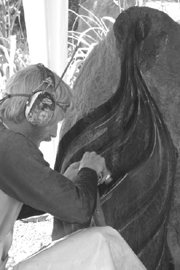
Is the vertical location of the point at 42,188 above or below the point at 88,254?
above

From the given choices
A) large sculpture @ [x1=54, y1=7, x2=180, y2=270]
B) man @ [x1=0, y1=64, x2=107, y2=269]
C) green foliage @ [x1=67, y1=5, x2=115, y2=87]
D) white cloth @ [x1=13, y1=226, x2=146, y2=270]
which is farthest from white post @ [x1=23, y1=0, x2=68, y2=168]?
white cloth @ [x1=13, y1=226, x2=146, y2=270]

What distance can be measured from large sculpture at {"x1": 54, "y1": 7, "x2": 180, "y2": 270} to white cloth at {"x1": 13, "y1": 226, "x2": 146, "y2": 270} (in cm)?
28

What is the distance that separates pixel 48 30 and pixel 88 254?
1.36 m

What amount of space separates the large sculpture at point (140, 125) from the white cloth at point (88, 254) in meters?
0.28

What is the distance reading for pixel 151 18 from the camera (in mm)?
1277

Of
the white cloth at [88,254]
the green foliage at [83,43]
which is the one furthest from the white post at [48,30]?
the white cloth at [88,254]

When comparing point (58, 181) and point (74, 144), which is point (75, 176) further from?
point (74, 144)

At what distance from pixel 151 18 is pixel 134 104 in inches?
9.1

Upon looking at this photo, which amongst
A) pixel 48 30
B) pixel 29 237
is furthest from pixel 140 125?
pixel 29 237

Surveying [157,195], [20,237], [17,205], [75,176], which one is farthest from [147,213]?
[20,237]

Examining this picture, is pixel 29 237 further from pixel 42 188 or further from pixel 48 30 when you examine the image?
pixel 42 188

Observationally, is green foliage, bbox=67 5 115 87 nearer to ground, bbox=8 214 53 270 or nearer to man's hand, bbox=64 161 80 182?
ground, bbox=8 214 53 270

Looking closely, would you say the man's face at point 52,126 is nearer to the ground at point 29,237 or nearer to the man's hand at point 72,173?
the man's hand at point 72,173

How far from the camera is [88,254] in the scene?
965 millimetres
